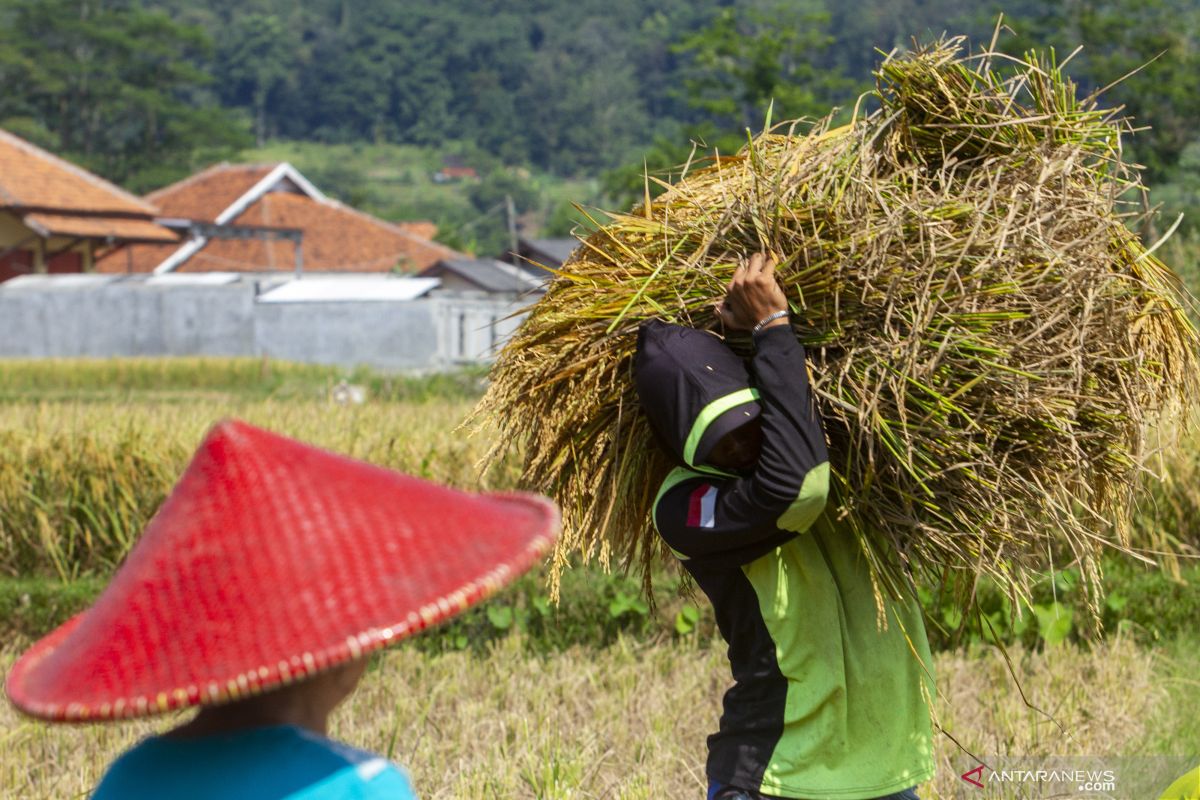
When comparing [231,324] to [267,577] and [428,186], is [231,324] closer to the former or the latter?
[267,577]

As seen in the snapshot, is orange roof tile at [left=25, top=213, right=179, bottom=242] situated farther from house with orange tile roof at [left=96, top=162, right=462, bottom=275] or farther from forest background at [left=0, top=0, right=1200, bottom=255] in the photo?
forest background at [left=0, top=0, right=1200, bottom=255]

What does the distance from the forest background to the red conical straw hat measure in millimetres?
23132

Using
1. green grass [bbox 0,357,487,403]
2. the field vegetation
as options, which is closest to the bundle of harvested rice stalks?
the field vegetation

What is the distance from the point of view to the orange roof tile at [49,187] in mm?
31344

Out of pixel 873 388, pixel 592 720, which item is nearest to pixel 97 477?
pixel 592 720

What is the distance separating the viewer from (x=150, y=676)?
142 cm

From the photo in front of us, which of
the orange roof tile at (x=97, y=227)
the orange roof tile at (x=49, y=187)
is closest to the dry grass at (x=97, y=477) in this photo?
the orange roof tile at (x=49, y=187)

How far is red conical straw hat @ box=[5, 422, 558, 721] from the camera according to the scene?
1402 mm

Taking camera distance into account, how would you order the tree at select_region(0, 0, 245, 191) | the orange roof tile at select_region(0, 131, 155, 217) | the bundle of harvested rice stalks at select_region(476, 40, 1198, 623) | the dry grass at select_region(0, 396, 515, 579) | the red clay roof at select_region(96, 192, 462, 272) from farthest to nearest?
the tree at select_region(0, 0, 245, 191), the red clay roof at select_region(96, 192, 462, 272), the orange roof tile at select_region(0, 131, 155, 217), the dry grass at select_region(0, 396, 515, 579), the bundle of harvested rice stalks at select_region(476, 40, 1198, 623)

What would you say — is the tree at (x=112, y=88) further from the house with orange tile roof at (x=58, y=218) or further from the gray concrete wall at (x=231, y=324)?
the gray concrete wall at (x=231, y=324)

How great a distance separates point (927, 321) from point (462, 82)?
4939 inches

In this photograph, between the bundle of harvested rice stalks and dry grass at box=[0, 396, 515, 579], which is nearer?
the bundle of harvested rice stalks

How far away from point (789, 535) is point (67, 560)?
5.81 meters

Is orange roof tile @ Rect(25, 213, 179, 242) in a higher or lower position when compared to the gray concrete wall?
higher
